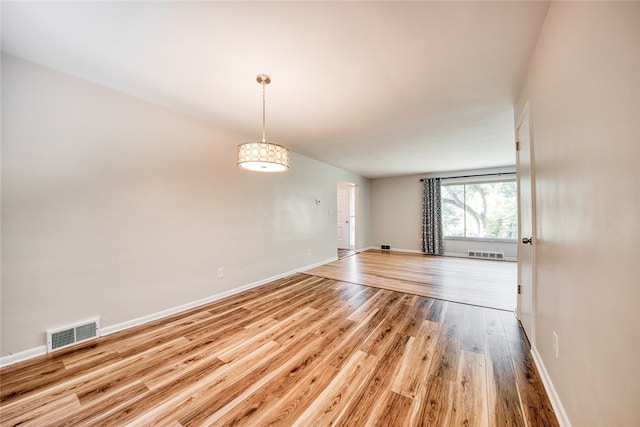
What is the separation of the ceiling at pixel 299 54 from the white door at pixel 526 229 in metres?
0.54

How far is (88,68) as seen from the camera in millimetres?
1931

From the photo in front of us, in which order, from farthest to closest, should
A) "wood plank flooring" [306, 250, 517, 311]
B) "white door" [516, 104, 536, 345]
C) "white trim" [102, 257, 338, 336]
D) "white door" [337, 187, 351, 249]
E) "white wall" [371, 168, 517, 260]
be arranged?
"white door" [337, 187, 351, 249], "white wall" [371, 168, 517, 260], "wood plank flooring" [306, 250, 517, 311], "white trim" [102, 257, 338, 336], "white door" [516, 104, 536, 345]

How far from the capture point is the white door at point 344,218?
7492 millimetres

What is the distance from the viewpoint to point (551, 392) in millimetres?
1383

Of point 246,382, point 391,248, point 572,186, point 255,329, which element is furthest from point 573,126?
point 391,248

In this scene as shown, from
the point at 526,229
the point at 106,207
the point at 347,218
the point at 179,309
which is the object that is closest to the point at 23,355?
the point at 179,309

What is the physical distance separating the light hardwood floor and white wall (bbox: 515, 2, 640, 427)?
45 cm

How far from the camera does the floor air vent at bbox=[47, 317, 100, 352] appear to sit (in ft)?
6.31

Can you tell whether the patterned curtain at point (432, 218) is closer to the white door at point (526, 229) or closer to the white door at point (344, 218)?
the white door at point (344, 218)

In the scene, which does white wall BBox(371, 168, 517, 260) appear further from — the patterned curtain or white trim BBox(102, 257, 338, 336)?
white trim BBox(102, 257, 338, 336)

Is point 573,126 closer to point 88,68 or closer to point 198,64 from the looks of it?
point 198,64

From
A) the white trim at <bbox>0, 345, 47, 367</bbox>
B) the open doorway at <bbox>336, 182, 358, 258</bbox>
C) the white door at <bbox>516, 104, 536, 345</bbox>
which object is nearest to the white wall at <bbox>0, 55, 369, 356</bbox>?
the white trim at <bbox>0, 345, 47, 367</bbox>

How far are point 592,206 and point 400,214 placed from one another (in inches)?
246

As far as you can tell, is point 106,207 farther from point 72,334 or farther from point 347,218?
point 347,218
